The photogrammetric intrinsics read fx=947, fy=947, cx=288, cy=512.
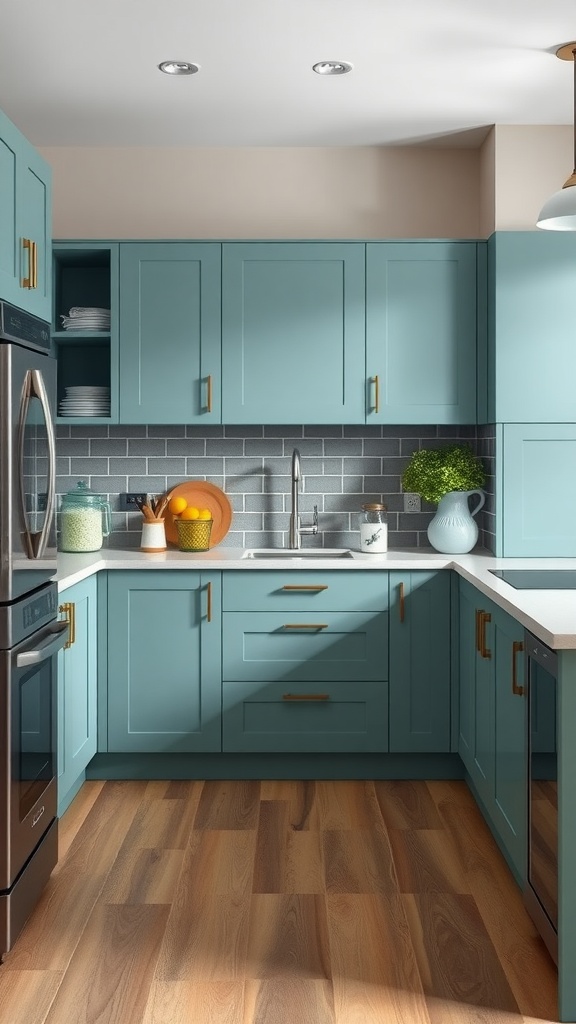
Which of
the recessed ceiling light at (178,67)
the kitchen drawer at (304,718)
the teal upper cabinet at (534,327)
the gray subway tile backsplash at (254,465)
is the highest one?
the recessed ceiling light at (178,67)

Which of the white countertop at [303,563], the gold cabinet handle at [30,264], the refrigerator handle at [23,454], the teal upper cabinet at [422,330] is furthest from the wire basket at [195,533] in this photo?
the gold cabinet handle at [30,264]

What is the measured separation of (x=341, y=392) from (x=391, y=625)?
988 mm

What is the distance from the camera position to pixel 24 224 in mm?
2752

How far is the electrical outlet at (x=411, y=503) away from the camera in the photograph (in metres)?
4.29

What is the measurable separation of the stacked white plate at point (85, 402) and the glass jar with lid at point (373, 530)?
118 cm

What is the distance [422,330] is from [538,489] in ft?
2.66

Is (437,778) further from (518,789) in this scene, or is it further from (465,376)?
(465,376)

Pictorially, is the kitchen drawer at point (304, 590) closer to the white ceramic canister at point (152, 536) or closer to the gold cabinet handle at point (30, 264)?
the white ceramic canister at point (152, 536)

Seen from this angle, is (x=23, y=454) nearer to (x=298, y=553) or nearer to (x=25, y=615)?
(x=25, y=615)

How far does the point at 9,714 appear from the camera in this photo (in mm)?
2383

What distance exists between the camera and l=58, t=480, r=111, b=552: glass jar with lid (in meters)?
3.98

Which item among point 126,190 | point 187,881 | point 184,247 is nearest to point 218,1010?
point 187,881

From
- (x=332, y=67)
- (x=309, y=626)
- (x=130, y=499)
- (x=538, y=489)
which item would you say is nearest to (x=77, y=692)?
(x=309, y=626)

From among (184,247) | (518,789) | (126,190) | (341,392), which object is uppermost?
(126,190)
